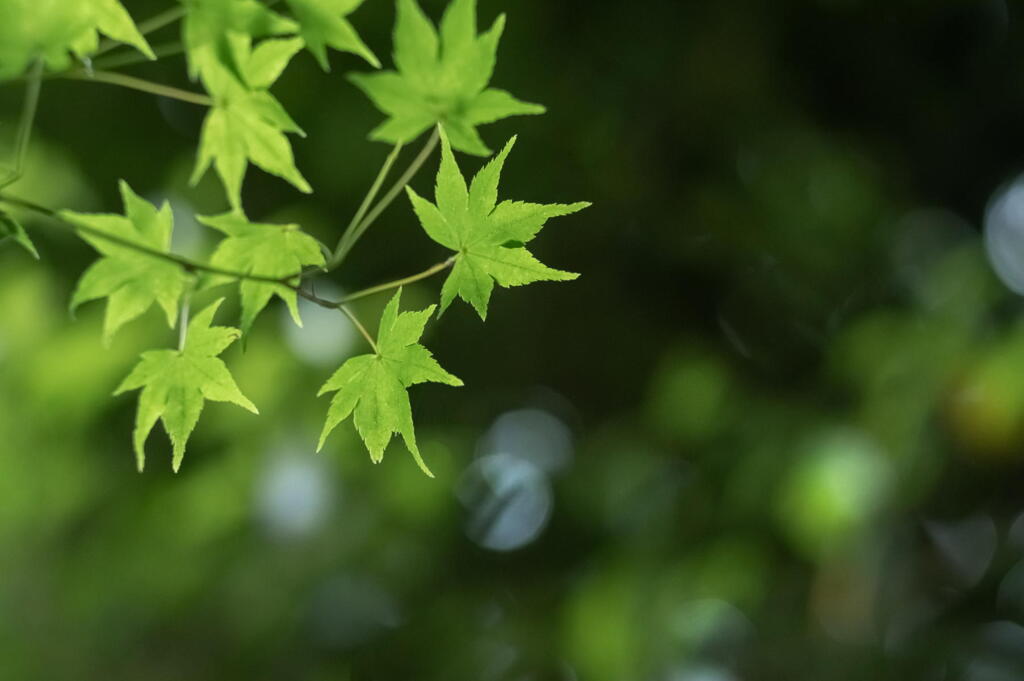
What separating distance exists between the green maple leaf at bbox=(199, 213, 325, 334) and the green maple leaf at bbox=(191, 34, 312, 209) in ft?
0.05

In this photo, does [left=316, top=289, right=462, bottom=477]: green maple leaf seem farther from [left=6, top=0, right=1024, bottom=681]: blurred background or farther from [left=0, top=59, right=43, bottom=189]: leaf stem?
[left=6, top=0, right=1024, bottom=681]: blurred background

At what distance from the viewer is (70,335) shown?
1.18 metres

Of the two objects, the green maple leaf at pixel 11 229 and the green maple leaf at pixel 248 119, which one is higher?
the green maple leaf at pixel 248 119

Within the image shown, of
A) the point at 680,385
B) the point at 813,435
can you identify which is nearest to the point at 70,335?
the point at 680,385

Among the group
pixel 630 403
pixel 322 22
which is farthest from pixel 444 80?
pixel 630 403

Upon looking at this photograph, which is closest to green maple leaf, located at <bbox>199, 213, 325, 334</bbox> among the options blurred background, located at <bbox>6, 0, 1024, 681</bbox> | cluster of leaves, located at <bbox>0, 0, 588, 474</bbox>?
cluster of leaves, located at <bbox>0, 0, 588, 474</bbox>

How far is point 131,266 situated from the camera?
34cm

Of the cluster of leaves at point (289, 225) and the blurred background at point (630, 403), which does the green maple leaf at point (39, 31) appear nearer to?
the cluster of leaves at point (289, 225)

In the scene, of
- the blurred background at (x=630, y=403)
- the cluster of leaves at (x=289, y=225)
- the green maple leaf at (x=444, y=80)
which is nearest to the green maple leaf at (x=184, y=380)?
the cluster of leaves at (x=289, y=225)

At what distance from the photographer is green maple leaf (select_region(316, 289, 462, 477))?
371 millimetres

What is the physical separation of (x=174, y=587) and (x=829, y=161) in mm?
1207

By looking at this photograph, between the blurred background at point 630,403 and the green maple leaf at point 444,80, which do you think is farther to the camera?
the blurred background at point 630,403

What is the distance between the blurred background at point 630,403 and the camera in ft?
4.33

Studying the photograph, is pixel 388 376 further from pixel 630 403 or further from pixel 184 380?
pixel 630 403
